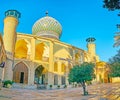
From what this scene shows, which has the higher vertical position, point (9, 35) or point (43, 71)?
point (9, 35)

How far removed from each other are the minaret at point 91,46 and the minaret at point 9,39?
19227mm

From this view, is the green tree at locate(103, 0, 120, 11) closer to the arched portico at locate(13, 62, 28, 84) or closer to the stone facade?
the stone facade

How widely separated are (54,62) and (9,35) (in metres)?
9.24

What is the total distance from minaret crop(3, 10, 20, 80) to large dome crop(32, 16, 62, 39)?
9.38 meters

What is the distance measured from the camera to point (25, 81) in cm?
3809

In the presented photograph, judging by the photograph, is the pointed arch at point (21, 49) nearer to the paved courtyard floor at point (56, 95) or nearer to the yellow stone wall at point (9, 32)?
the yellow stone wall at point (9, 32)

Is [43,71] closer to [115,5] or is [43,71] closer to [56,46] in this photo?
[56,46]

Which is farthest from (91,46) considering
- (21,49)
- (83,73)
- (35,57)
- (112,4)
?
(112,4)

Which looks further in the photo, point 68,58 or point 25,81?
point 68,58

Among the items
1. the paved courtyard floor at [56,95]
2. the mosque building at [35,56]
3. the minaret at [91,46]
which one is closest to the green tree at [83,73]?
the paved courtyard floor at [56,95]

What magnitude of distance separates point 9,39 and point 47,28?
13.1 metres

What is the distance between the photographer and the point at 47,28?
4788cm

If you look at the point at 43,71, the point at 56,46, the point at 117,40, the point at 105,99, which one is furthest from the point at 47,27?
the point at 105,99

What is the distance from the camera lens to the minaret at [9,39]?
34.4 m
